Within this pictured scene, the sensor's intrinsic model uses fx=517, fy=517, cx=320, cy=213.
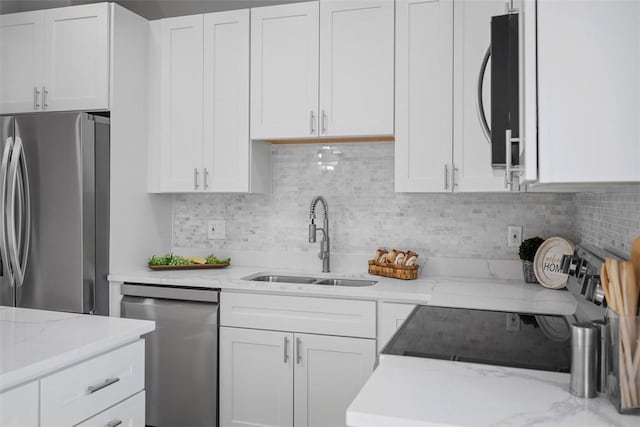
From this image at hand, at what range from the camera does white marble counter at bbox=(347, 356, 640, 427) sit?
896 mm

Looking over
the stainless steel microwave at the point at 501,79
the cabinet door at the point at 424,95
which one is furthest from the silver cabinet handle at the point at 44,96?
the stainless steel microwave at the point at 501,79

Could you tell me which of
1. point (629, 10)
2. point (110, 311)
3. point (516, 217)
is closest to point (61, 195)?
point (110, 311)

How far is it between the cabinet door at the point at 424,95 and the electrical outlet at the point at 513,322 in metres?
0.93

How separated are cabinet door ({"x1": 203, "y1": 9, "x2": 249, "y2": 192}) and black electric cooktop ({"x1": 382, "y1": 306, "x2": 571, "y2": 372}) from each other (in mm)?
1510

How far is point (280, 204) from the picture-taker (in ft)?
10.5

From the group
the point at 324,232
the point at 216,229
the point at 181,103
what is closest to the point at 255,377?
the point at 324,232

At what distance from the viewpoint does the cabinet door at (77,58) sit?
283 cm

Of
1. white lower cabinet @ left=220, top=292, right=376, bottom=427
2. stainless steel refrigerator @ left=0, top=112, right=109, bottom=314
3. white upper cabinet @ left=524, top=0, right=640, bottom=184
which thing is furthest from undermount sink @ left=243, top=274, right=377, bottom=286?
white upper cabinet @ left=524, top=0, right=640, bottom=184

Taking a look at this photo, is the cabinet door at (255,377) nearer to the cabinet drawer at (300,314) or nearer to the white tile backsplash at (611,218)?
the cabinet drawer at (300,314)

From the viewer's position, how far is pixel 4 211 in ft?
9.15

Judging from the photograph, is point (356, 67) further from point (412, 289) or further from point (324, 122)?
point (412, 289)

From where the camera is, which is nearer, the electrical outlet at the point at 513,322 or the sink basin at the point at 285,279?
the electrical outlet at the point at 513,322

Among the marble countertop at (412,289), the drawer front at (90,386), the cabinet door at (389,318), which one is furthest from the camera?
the cabinet door at (389,318)

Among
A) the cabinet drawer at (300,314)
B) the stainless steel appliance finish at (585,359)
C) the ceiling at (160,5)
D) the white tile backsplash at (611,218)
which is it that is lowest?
the cabinet drawer at (300,314)
